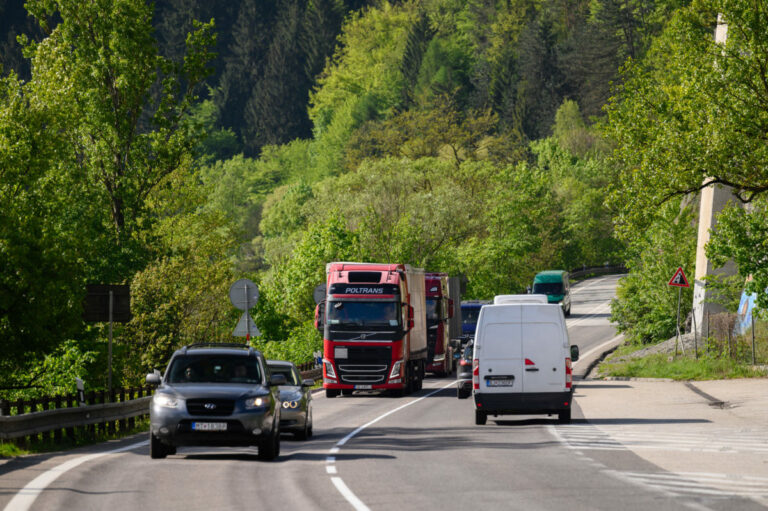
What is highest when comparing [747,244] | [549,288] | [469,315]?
[549,288]

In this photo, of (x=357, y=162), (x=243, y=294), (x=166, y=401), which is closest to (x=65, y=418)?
(x=166, y=401)

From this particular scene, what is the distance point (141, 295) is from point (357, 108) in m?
124

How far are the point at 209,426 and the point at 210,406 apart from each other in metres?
0.29

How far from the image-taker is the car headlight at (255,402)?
17.4 metres

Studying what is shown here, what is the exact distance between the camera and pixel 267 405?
1758cm

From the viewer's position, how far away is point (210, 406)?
17.3 metres

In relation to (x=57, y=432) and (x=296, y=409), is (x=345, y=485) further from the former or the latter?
(x=57, y=432)

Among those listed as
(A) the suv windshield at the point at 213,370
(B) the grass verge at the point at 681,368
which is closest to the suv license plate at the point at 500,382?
(A) the suv windshield at the point at 213,370

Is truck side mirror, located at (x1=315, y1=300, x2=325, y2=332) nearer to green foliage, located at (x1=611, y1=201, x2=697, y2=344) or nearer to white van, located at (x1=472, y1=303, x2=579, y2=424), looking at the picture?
white van, located at (x1=472, y1=303, x2=579, y2=424)

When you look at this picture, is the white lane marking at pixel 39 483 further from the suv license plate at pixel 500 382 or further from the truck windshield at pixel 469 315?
the truck windshield at pixel 469 315

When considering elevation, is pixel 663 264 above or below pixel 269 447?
above

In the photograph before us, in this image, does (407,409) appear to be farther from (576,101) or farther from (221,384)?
(576,101)

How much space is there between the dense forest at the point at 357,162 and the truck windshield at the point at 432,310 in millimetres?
7775

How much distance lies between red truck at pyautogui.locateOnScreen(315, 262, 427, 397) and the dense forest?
21.0 ft
